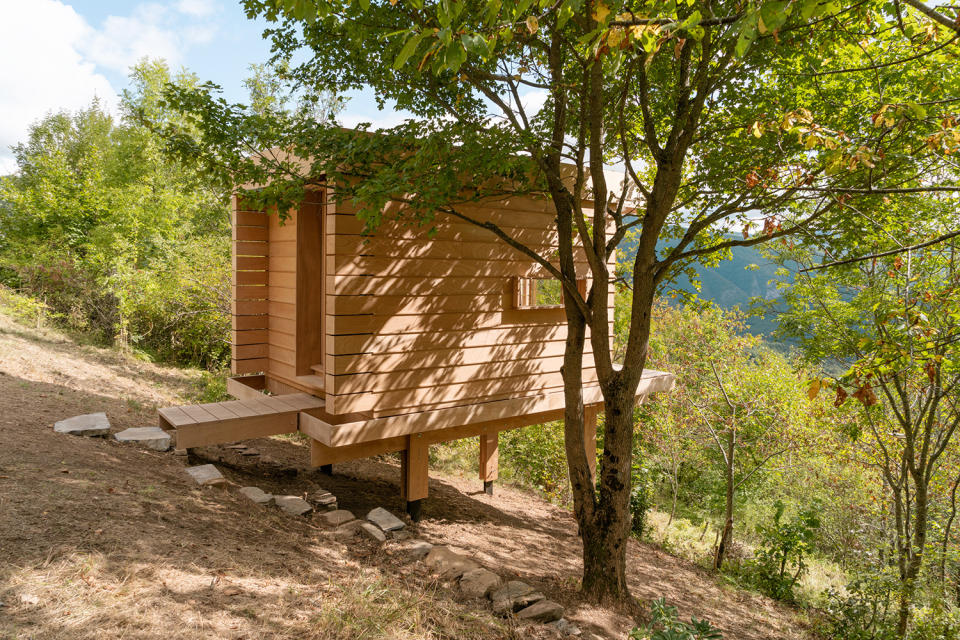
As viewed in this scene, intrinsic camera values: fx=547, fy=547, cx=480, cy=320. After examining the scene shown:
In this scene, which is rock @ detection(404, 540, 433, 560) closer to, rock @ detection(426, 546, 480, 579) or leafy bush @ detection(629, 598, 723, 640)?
rock @ detection(426, 546, 480, 579)

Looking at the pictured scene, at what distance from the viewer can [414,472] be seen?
5762 millimetres

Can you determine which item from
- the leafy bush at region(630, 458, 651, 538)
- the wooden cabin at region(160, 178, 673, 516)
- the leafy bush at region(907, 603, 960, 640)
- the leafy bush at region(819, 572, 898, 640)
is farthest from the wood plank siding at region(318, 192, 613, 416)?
the leafy bush at region(907, 603, 960, 640)

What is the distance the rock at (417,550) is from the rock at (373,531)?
0.85 feet

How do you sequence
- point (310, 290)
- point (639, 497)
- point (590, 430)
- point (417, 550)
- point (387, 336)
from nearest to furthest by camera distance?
point (417, 550) → point (387, 336) → point (310, 290) → point (639, 497) → point (590, 430)

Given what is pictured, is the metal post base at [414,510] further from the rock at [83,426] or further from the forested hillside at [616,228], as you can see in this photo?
the rock at [83,426]

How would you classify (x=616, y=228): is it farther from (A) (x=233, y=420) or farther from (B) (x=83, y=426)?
(B) (x=83, y=426)

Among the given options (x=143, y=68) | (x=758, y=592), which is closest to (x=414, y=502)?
(x=758, y=592)

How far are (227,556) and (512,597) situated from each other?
1.98 m

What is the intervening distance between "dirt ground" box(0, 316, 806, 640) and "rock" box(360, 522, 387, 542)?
16 cm

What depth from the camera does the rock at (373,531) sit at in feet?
15.8

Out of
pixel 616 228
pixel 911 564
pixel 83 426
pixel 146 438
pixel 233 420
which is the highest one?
pixel 616 228

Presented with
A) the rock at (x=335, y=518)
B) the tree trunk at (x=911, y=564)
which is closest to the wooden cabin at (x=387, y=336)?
the rock at (x=335, y=518)

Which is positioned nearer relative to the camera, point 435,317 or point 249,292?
point 435,317

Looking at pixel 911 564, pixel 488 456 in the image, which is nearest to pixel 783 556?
pixel 911 564
